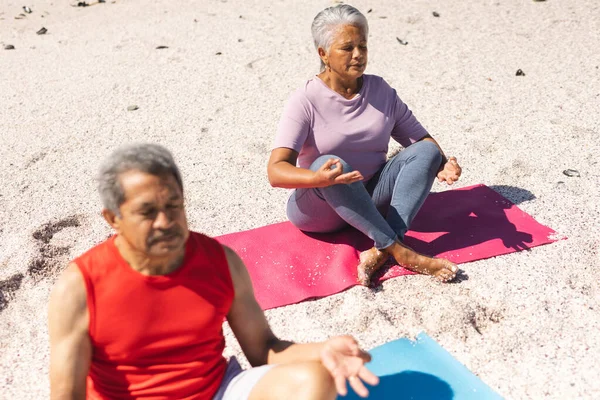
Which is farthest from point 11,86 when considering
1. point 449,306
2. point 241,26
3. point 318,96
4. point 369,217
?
point 449,306

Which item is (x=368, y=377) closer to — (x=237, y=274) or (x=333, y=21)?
(x=237, y=274)

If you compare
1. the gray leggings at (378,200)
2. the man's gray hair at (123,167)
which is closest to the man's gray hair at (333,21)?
the gray leggings at (378,200)

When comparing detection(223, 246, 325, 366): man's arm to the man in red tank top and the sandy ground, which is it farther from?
the sandy ground

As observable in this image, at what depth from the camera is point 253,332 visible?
201 cm

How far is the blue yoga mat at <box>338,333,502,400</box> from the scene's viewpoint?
7.86 feet

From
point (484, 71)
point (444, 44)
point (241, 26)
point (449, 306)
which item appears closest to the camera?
point (449, 306)

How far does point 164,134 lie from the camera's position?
15.4 feet

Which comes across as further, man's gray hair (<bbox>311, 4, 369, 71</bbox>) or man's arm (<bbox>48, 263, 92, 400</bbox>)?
man's gray hair (<bbox>311, 4, 369, 71</bbox>)

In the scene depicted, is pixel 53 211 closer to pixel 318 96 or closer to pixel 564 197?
pixel 318 96

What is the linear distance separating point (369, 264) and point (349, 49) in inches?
40.2

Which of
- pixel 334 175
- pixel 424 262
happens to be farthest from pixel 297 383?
pixel 424 262

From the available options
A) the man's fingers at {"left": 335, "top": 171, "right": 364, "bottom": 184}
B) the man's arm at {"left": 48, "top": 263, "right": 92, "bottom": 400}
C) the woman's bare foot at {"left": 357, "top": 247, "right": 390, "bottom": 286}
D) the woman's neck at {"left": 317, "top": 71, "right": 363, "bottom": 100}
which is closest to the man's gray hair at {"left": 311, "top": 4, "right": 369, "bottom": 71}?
the woman's neck at {"left": 317, "top": 71, "right": 363, "bottom": 100}

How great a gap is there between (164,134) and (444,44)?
292 centimetres

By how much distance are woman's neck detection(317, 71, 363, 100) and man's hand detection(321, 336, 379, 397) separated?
1.62 metres
